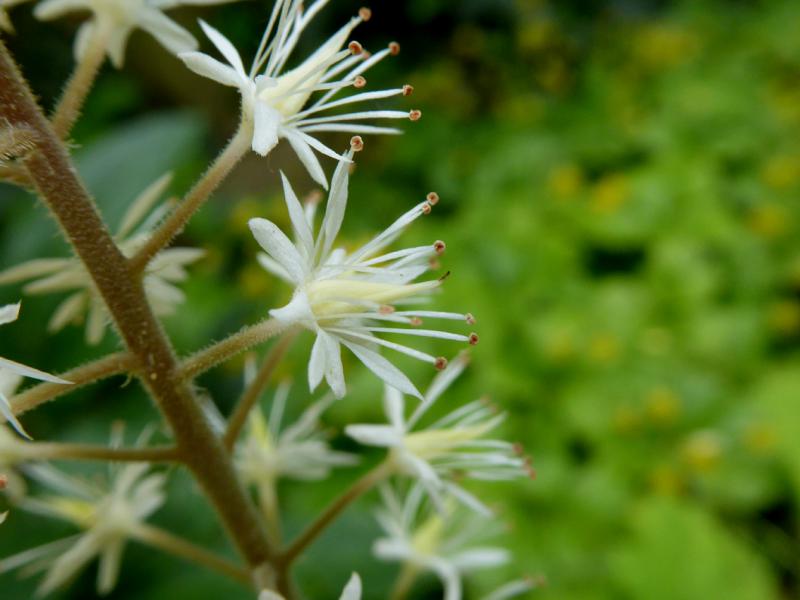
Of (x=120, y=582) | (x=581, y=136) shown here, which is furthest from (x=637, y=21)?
(x=120, y=582)

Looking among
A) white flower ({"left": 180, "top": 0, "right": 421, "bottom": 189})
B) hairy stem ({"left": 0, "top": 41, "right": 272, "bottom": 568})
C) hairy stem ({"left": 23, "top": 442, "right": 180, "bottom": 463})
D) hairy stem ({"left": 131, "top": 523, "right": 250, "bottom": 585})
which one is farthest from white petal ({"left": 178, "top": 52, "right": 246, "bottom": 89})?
hairy stem ({"left": 131, "top": 523, "right": 250, "bottom": 585})

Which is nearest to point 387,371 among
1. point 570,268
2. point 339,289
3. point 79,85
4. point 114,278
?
point 339,289

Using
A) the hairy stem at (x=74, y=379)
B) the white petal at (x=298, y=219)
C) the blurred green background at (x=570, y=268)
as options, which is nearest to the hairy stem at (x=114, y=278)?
the hairy stem at (x=74, y=379)

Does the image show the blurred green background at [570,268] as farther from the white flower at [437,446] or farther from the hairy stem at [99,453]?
the hairy stem at [99,453]

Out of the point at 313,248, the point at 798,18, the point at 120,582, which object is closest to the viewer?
the point at 313,248

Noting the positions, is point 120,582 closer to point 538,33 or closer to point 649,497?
point 649,497

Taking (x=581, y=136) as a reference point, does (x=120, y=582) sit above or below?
below

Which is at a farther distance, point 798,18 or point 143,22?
point 798,18
